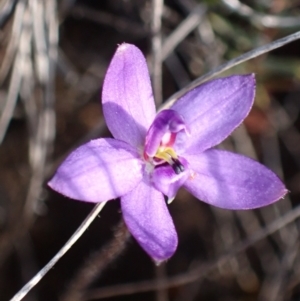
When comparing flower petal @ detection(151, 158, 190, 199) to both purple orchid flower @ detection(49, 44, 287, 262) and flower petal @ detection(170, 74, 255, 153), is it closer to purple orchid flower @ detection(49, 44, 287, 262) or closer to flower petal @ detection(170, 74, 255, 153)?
purple orchid flower @ detection(49, 44, 287, 262)

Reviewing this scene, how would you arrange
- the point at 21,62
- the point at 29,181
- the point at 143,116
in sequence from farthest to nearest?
the point at 29,181, the point at 21,62, the point at 143,116

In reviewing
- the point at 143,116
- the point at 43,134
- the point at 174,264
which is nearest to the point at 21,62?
the point at 43,134

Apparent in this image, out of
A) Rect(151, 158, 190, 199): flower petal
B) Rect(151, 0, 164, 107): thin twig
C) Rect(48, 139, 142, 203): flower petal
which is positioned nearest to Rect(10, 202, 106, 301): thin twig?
Rect(48, 139, 142, 203): flower petal

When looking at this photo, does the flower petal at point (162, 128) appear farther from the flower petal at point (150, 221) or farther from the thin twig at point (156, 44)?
the thin twig at point (156, 44)

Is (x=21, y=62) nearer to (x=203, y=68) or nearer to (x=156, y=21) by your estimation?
(x=156, y=21)

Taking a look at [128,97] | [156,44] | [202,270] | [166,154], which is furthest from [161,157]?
[202,270]

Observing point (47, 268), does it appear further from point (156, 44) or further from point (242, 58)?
point (156, 44)
